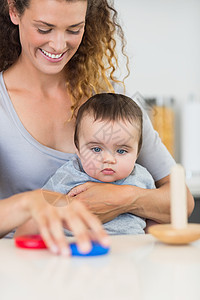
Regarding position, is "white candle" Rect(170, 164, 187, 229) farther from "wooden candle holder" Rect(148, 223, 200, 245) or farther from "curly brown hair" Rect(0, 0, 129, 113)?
"curly brown hair" Rect(0, 0, 129, 113)

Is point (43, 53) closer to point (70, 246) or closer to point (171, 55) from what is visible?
point (70, 246)

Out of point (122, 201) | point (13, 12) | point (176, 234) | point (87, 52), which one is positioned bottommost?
point (122, 201)

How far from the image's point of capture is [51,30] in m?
1.38

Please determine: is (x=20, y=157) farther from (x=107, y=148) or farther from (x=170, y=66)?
(x=170, y=66)

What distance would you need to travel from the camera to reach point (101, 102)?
4.47 ft

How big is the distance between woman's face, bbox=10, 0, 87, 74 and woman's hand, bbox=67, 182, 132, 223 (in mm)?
357

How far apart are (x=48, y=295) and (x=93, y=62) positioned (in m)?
1.18

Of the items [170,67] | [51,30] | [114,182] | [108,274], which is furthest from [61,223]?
[170,67]

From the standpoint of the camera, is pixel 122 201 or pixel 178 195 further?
pixel 122 201

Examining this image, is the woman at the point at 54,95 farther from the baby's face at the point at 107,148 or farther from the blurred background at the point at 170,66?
the blurred background at the point at 170,66

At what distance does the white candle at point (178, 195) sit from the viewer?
0.79 m

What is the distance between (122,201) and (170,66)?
2031mm

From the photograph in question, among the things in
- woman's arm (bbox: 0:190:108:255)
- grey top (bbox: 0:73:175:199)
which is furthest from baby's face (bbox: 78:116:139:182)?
woman's arm (bbox: 0:190:108:255)

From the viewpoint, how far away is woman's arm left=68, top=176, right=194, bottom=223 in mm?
1276
